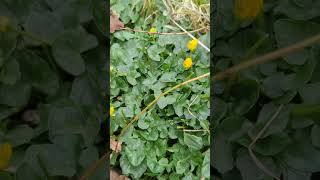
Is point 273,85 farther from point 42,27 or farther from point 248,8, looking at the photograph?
point 42,27

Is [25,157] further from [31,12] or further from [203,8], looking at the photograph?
[203,8]

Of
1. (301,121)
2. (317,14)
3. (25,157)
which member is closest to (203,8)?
(317,14)

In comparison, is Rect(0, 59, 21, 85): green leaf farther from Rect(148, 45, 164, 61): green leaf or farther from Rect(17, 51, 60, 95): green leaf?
Rect(148, 45, 164, 61): green leaf

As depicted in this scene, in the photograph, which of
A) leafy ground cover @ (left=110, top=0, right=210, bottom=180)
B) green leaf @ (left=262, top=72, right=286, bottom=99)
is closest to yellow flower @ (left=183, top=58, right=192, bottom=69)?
leafy ground cover @ (left=110, top=0, right=210, bottom=180)

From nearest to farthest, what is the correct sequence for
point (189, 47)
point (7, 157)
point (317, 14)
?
point (7, 157), point (317, 14), point (189, 47)

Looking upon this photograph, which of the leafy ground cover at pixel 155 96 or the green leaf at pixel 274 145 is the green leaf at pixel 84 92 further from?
the green leaf at pixel 274 145
